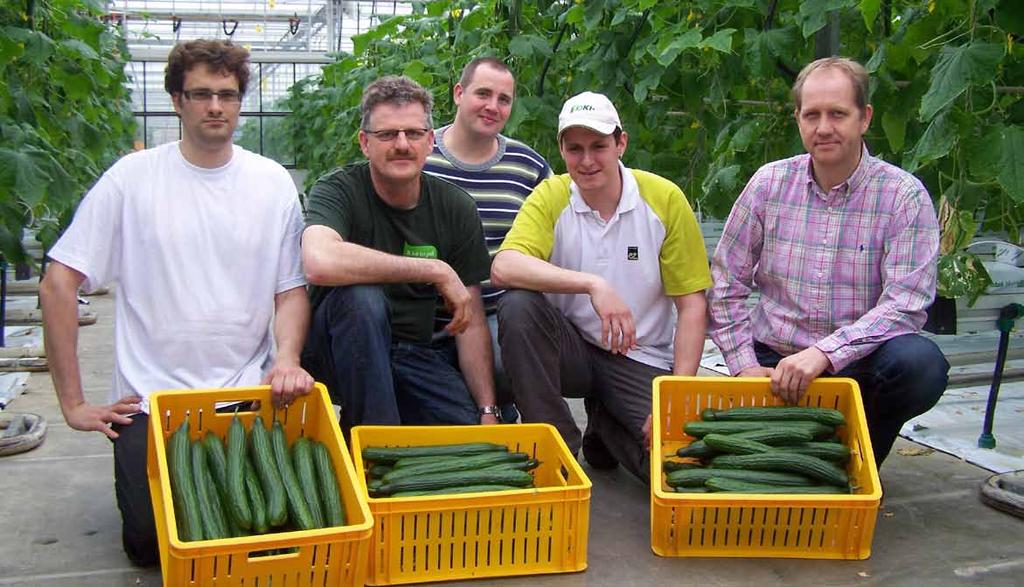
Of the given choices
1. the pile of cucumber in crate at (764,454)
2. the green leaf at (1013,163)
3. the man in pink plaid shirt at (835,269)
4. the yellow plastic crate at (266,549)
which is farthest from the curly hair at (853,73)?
the yellow plastic crate at (266,549)

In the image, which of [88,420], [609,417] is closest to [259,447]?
[88,420]

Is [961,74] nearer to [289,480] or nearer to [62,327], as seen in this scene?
[289,480]

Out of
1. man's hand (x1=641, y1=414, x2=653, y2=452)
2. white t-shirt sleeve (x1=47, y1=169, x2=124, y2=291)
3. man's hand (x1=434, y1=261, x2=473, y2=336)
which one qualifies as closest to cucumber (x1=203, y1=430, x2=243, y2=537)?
white t-shirt sleeve (x1=47, y1=169, x2=124, y2=291)

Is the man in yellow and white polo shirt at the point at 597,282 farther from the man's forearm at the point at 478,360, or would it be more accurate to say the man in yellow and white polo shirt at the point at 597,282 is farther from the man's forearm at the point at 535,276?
the man's forearm at the point at 478,360

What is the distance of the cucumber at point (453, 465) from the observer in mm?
2971

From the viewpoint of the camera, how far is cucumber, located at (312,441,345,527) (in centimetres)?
273

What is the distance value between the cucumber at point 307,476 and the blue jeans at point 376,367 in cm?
29

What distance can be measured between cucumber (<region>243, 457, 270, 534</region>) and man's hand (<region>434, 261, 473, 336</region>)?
79 cm

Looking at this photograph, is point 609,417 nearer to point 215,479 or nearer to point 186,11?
point 215,479

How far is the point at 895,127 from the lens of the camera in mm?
4008

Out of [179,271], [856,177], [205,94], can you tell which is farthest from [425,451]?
[856,177]

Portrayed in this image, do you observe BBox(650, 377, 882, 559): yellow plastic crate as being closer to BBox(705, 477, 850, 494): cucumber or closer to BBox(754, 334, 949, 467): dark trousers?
BBox(705, 477, 850, 494): cucumber

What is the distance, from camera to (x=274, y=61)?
1883cm

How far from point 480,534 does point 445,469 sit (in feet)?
0.72
